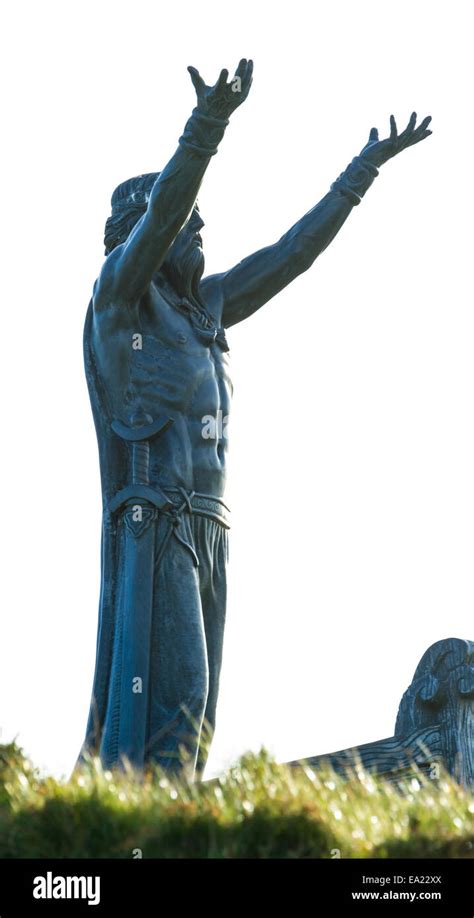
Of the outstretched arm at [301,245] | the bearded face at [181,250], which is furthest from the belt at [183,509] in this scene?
the outstretched arm at [301,245]

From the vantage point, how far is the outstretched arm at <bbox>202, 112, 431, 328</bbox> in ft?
38.7

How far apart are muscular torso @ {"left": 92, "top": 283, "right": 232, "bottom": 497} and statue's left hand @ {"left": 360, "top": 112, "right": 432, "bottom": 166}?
1.82 m

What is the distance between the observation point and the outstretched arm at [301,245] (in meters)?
11.8

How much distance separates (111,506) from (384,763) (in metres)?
2.05

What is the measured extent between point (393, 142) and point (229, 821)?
556 cm

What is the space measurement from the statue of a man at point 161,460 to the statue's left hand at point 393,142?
1272mm

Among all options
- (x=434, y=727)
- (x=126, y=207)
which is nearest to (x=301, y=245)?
(x=126, y=207)

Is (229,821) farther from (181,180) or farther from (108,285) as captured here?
(108,285)

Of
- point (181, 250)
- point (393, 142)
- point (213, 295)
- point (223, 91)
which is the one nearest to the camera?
point (223, 91)

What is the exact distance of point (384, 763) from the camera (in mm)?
10680

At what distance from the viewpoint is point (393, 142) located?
1191 cm

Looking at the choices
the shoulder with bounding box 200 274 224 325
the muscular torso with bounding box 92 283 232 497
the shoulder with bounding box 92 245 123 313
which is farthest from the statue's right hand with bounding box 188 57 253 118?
the shoulder with bounding box 200 274 224 325

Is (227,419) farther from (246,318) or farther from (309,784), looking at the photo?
(309,784)
